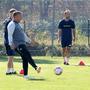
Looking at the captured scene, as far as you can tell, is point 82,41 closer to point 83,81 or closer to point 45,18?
point 45,18

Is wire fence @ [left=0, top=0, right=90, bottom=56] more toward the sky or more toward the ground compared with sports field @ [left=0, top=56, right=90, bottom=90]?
more toward the sky

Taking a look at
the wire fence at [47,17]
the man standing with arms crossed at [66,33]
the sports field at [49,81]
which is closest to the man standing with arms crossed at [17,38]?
the sports field at [49,81]

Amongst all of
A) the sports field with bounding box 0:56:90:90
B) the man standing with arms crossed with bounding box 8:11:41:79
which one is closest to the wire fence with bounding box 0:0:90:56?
the sports field with bounding box 0:56:90:90

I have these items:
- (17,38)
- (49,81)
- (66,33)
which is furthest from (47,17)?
(49,81)

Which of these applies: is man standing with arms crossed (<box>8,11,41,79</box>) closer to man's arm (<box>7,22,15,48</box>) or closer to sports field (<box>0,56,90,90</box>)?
man's arm (<box>7,22,15,48</box>)

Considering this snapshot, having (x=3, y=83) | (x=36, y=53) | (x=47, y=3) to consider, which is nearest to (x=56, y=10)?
(x=47, y=3)

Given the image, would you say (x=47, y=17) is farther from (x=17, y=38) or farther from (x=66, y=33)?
(x=17, y=38)

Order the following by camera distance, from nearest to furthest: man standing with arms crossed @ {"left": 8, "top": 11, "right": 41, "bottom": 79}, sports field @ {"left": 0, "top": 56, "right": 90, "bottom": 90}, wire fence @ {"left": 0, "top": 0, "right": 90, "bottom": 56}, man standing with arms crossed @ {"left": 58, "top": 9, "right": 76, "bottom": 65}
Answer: sports field @ {"left": 0, "top": 56, "right": 90, "bottom": 90}
man standing with arms crossed @ {"left": 8, "top": 11, "right": 41, "bottom": 79}
man standing with arms crossed @ {"left": 58, "top": 9, "right": 76, "bottom": 65}
wire fence @ {"left": 0, "top": 0, "right": 90, "bottom": 56}

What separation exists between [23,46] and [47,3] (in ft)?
47.5

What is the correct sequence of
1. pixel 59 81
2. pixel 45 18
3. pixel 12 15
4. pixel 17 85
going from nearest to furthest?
→ 1. pixel 17 85
2. pixel 59 81
3. pixel 12 15
4. pixel 45 18

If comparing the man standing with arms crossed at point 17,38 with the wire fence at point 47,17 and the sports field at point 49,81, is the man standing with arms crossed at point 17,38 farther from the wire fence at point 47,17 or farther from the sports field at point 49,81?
the wire fence at point 47,17

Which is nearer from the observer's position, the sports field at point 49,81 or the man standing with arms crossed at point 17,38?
the sports field at point 49,81

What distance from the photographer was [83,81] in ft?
47.0

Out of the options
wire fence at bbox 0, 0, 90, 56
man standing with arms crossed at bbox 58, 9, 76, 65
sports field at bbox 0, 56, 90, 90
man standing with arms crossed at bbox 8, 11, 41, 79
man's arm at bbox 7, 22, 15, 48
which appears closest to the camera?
sports field at bbox 0, 56, 90, 90
